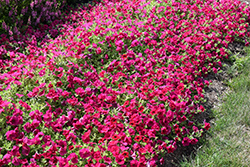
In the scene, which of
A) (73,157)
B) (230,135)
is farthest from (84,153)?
(230,135)

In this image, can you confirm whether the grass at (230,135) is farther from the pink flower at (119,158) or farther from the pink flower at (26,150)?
the pink flower at (26,150)

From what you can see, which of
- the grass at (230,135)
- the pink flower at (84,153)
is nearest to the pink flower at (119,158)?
the pink flower at (84,153)

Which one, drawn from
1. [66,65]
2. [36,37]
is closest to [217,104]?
[66,65]

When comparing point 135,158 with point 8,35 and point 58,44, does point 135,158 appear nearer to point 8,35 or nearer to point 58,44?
point 58,44

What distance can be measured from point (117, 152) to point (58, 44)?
8.87ft

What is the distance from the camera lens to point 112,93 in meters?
3.35

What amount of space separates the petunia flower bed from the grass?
240mm

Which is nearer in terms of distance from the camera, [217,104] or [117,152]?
[117,152]

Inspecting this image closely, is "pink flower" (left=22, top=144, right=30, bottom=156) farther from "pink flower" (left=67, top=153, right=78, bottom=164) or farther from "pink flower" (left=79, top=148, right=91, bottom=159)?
"pink flower" (left=79, top=148, right=91, bottom=159)

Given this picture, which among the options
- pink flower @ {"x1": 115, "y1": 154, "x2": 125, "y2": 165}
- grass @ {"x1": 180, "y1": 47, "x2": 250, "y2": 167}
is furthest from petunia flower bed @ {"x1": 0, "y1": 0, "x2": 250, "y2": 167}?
grass @ {"x1": 180, "y1": 47, "x2": 250, "y2": 167}

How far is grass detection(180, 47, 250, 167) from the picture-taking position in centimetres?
308

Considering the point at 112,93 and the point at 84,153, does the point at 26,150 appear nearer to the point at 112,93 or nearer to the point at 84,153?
the point at 84,153

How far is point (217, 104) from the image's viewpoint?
4.11 meters

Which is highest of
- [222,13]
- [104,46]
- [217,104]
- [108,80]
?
[222,13]
